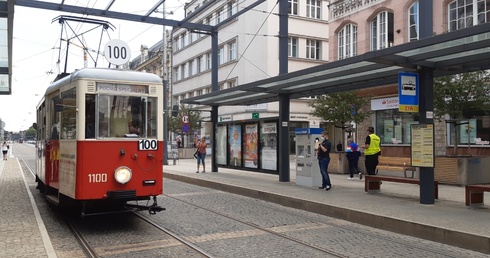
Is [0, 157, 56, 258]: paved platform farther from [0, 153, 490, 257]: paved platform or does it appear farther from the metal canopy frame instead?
the metal canopy frame

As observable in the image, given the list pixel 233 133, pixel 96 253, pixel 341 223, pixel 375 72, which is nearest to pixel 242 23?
pixel 233 133

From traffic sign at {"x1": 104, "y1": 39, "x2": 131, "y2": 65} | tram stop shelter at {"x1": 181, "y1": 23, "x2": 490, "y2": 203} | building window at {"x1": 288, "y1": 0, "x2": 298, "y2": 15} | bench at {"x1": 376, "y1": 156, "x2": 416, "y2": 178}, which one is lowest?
bench at {"x1": 376, "y1": 156, "x2": 416, "y2": 178}

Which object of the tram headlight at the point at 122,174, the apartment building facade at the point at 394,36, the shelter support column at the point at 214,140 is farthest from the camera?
the shelter support column at the point at 214,140

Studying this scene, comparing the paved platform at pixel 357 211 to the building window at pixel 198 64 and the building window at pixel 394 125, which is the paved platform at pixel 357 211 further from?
the building window at pixel 198 64

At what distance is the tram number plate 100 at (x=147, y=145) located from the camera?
8.57 metres

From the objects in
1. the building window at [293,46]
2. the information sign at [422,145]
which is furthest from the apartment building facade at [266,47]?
the information sign at [422,145]

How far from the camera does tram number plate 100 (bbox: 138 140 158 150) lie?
8.57 metres

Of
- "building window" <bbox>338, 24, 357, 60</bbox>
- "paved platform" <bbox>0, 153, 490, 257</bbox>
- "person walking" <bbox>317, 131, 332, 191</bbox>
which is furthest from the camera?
"building window" <bbox>338, 24, 357, 60</bbox>

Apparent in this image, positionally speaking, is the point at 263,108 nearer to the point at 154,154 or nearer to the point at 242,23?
the point at 242,23

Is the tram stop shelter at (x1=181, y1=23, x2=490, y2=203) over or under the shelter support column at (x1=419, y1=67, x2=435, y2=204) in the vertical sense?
over

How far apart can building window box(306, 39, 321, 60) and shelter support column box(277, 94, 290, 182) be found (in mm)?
24497

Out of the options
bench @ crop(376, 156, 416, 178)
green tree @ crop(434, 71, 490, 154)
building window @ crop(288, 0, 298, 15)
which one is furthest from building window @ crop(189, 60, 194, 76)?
green tree @ crop(434, 71, 490, 154)

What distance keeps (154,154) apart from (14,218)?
3524 millimetres

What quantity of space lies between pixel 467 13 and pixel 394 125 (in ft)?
21.3
